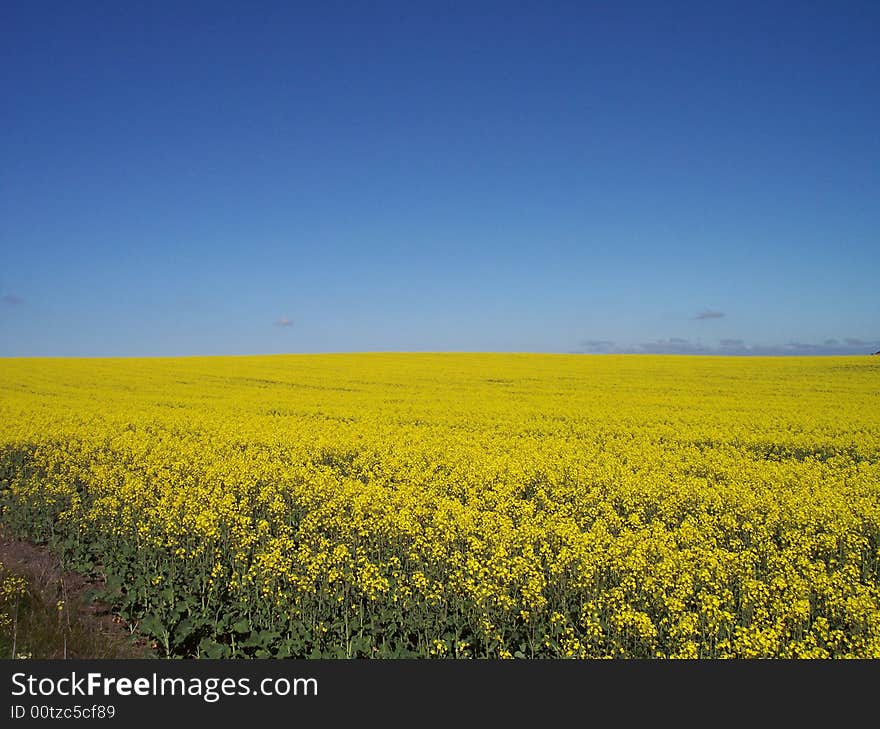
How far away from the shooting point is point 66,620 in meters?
6.51

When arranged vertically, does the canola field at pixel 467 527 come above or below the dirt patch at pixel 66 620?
above

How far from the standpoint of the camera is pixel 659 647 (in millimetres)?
5559

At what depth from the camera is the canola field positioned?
230 inches

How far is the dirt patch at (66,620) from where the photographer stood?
18.9ft

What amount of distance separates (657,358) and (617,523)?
4135cm

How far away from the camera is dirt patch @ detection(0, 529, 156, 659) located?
577cm

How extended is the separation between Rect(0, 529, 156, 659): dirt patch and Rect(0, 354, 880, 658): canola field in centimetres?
22

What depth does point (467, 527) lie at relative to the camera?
26.0 feet

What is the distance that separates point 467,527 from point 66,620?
15.1 ft

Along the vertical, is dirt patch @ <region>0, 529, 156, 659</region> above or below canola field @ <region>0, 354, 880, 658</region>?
below

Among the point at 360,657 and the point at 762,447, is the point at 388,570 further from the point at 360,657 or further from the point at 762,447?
the point at 762,447

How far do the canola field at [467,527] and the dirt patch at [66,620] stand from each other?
216 millimetres

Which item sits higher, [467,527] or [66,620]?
[467,527]

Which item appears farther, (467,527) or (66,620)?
(467,527)
